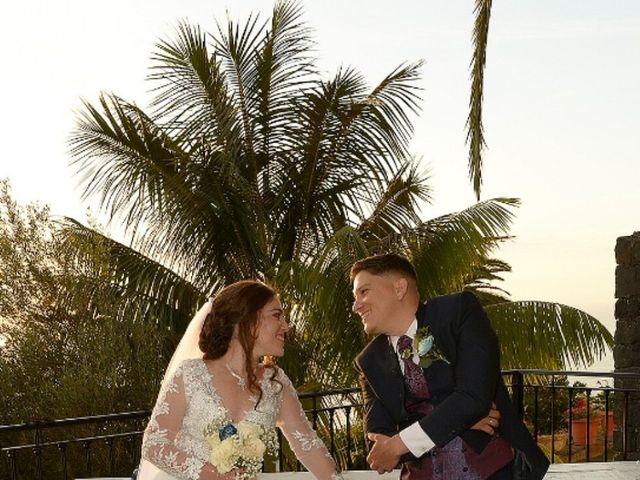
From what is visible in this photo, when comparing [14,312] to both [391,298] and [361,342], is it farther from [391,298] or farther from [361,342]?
[391,298]

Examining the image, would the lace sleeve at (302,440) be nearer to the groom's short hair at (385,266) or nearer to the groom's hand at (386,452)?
the groom's hand at (386,452)

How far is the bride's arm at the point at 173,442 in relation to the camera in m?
4.06

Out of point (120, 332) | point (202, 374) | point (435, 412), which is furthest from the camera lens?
point (120, 332)

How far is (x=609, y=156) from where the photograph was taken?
11312 mm

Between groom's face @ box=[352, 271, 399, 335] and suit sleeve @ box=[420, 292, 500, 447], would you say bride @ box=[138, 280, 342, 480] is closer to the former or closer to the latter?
groom's face @ box=[352, 271, 399, 335]

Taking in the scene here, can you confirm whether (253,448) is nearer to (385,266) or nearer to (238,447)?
(238,447)

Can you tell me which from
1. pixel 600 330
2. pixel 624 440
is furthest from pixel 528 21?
pixel 624 440

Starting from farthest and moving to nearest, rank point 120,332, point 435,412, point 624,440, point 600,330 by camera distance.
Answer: point 120,332, point 600,330, point 624,440, point 435,412

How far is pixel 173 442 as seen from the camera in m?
4.08

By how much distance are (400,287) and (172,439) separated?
1071 millimetres

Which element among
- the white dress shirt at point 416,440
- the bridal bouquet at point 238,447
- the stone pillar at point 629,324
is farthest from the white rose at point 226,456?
the stone pillar at point 629,324

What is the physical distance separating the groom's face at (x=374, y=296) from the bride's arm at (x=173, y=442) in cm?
82

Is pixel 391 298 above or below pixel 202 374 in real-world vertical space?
above

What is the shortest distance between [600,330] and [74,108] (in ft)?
26.7
